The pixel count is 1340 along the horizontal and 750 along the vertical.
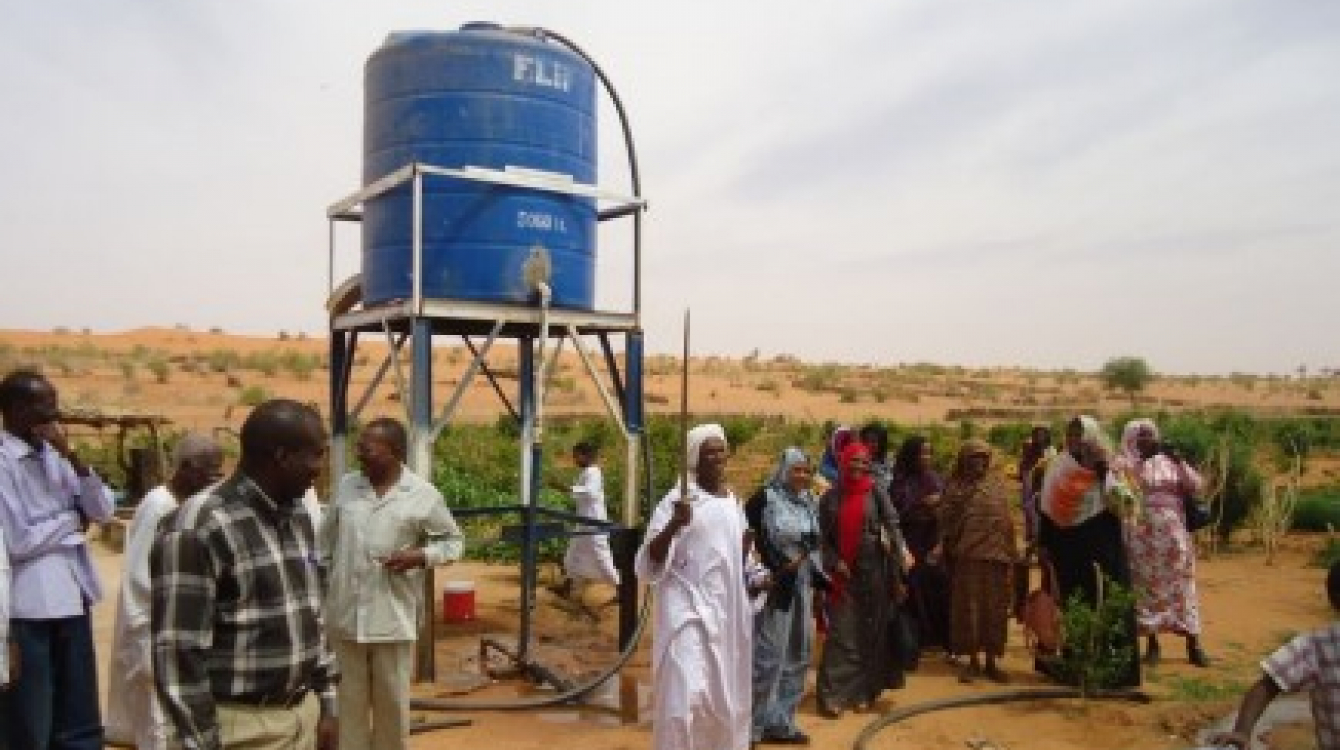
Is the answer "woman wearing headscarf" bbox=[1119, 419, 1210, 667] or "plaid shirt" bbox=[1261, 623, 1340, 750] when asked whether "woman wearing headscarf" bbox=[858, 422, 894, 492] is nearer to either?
"woman wearing headscarf" bbox=[1119, 419, 1210, 667]

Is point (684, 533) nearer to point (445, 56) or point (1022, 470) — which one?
point (445, 56)

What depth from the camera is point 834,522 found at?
6.74 metres

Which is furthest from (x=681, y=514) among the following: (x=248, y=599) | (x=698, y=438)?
(x=248, y=599)

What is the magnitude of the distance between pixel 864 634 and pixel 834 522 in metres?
0.71

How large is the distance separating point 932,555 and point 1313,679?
4.79 m

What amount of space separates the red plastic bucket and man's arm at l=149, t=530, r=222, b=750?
6838 millimetres

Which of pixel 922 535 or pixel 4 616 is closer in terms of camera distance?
pixel 4 616

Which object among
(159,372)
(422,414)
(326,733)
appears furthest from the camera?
(159,372)

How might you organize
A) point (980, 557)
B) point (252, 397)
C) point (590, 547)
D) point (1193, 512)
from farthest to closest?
point (252, 397) → point (590, 547) → point (1193, 512) → point (980, 557)

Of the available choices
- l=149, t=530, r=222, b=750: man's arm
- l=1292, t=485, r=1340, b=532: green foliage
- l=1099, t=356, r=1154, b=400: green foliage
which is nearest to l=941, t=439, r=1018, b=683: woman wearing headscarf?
l=149, t=530, r=222, b=750: man's arm

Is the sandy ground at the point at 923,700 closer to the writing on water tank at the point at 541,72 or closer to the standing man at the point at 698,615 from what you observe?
the standing man at the point at 698,615

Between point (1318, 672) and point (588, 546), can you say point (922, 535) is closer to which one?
point (588, 546)

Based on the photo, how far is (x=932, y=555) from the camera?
802 cm

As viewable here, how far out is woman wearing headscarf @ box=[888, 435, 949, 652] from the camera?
8.19 m
